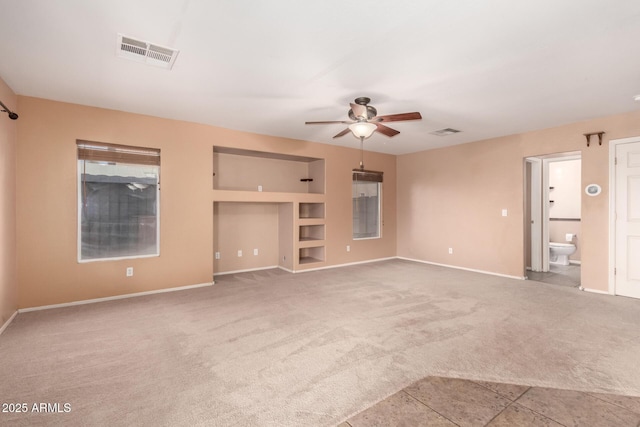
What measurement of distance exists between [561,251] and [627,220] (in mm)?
2480

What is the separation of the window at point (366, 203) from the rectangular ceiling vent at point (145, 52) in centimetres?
440

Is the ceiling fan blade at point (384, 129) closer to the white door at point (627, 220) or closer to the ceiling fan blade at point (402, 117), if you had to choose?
the ceiling fan blade at point (402, 117)

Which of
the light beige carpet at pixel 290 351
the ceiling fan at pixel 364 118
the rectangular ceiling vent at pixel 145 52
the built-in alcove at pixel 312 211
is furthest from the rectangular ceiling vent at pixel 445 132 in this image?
the rectangular ceiling vent at pixel 145 52

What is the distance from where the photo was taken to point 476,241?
5.81 m

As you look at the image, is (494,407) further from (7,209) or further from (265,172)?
(265,172)

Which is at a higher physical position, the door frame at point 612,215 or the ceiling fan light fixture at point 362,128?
the ceiling fan light fixture at point 362,128

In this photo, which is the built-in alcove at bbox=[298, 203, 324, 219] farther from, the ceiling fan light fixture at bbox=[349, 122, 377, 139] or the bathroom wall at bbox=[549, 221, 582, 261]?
the bathroom wall at bbox=[549, 221, 582, 261]

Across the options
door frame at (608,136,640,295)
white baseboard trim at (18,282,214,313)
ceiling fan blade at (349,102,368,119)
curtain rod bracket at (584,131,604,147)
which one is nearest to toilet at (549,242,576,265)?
door frame at (608,136,640,295)

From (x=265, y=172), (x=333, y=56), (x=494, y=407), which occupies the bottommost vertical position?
(x=494, y=407)

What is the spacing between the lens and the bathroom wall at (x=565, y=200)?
6.68 m

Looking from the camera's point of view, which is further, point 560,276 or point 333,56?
point 560,276

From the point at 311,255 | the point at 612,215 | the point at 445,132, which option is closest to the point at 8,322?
the point at 311,255

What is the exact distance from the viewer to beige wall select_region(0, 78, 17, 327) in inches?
122

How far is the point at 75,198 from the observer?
12.6 feet
